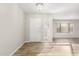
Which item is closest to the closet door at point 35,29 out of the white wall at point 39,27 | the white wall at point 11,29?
the white wall at point 39,27

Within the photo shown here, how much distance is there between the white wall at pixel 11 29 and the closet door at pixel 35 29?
0.49ft

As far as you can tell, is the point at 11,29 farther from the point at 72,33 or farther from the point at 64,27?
the point at 72,33

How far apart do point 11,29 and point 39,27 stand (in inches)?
20.7

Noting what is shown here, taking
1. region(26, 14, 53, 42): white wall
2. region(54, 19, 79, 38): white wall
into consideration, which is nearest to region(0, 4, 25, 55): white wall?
region(26, 14, 53, 42): white wall

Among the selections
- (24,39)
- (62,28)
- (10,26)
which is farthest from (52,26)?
(10,26)

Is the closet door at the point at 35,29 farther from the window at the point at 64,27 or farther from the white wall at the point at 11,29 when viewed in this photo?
the window at the point at 64,27

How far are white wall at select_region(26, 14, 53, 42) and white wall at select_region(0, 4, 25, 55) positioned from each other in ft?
0.43

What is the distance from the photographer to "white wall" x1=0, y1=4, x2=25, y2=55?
2046 millimetres

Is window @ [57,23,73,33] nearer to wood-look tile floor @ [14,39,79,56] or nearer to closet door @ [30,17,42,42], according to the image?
wood-look tile floor @ [14,39,79,56]

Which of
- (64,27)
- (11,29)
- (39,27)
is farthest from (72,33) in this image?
(11,29)

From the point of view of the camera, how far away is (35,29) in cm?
205

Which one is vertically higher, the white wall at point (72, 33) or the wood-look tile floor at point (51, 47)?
the white wall at point (72, 33)

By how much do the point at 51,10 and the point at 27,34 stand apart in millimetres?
557

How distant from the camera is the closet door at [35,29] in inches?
78.6
